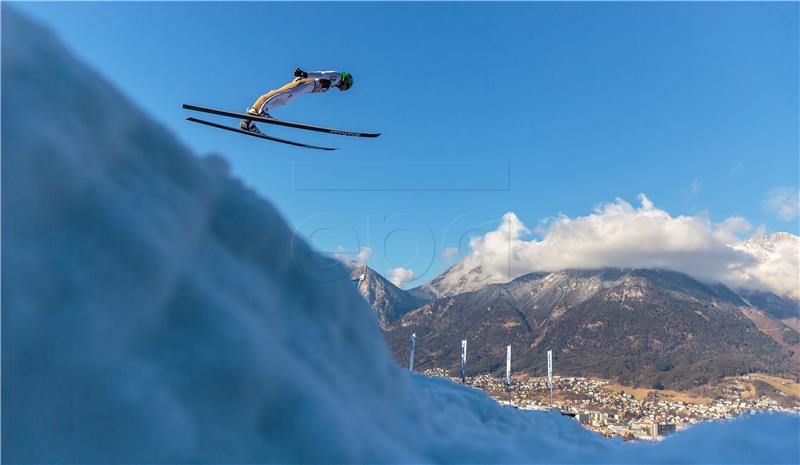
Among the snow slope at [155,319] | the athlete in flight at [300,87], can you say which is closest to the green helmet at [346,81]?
the athlete in flight at [300,87]

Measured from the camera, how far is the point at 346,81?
38.9 ft

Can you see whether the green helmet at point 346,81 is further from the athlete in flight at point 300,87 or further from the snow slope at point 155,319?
the snow slope at point 155,319

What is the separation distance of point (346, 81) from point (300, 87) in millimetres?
1168

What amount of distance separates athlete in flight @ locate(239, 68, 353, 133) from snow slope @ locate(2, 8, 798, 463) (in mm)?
8059

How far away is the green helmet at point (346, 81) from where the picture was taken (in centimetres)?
1175

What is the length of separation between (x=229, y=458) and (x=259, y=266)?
1.56 metres

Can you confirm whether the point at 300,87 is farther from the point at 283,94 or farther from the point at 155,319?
the point at 155,319

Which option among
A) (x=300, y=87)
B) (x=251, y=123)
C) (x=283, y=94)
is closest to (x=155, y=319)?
(x=300, y=87)

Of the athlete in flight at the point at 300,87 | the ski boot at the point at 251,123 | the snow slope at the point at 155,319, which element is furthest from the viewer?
the ski boot at the point at 251,123

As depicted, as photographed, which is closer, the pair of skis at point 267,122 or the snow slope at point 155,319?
the snow slope at point 155,319

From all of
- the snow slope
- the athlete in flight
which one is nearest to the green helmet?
the athlete in flight

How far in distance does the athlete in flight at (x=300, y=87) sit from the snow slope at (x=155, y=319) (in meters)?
8.06

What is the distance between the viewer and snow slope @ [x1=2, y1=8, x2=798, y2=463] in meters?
2.59

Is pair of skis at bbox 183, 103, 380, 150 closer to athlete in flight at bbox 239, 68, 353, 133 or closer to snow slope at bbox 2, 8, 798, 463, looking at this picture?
athlete in flight at bbox 239, 68, 353, 133
